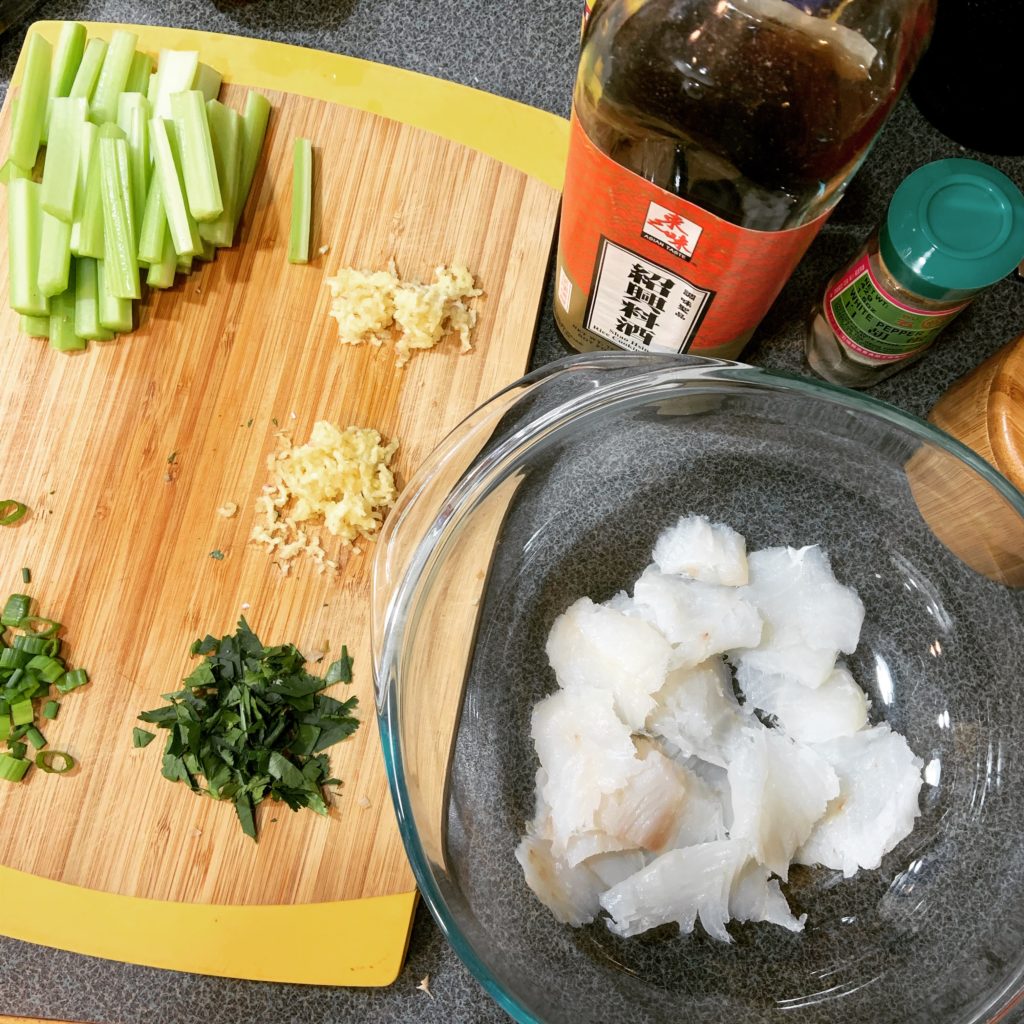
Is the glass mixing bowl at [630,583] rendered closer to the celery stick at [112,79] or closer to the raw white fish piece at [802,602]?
the raw white fish piece at [802,602]

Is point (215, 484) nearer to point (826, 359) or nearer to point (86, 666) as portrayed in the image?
point (86, 666)

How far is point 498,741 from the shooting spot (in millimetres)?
987

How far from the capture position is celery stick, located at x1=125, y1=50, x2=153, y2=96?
44.4 inches

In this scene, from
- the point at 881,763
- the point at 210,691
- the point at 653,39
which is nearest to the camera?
the point at 653,39

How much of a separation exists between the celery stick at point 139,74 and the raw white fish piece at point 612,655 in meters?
0.92

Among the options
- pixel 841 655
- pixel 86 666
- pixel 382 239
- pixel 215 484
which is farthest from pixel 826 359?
pixel 86 666

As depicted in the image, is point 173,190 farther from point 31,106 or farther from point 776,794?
point 776,794

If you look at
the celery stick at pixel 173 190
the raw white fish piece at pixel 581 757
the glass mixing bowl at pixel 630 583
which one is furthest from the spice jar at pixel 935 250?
the celery stick at pixel 173 190

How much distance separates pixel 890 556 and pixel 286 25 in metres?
1.09

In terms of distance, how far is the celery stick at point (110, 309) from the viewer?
3.57 ft

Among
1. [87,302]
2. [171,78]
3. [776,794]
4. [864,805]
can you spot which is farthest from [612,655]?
[171,78]

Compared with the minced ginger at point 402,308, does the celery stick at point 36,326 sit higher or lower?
lower

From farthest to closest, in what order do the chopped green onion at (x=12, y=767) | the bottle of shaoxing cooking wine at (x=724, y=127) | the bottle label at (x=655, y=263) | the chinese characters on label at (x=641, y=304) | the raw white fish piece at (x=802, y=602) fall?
1. the chopped green onion at (x=12, y=767)
2. the raw white fish piece at (x=802, y=602)
3. the chinese characters on label at (x=641, y=304)
4. the bottle label at (x=655, y=263)
5. the bottle of shaoxing cooking wine at (x=724, y=127)

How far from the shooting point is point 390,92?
1.13 m
